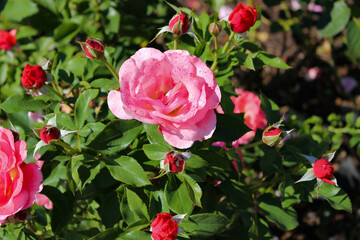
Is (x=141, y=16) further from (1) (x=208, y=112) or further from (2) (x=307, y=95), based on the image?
(2) (x=307, y=95)

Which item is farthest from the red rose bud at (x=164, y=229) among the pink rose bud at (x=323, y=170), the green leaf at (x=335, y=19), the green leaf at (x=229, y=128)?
the green leaf at (x=335, y=19)

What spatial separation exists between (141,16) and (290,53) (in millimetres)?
1760

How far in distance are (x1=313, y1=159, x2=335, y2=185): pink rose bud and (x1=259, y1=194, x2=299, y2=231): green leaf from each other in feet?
1.32

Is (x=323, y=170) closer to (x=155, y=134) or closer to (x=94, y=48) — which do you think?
(x=155, y=134)

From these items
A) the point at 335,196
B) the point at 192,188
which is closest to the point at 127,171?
the point at 192,188

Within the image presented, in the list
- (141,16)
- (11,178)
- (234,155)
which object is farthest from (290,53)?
(11,178)

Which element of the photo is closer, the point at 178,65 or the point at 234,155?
the point at 178,65

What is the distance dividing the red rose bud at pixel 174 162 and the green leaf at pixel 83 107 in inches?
13.4

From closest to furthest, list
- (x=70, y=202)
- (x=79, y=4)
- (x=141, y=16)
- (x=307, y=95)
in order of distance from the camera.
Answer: (x=70, y=202), (x=79, y=4), (x=141, y=16), (x=307, y=95)

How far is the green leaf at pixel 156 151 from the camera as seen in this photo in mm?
1116

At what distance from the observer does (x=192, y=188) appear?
1.13 meters

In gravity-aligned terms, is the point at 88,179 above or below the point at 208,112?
below

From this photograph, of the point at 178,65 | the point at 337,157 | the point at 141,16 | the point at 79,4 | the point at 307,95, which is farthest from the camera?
the point at 307,95

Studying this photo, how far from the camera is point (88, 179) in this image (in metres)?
1.18
